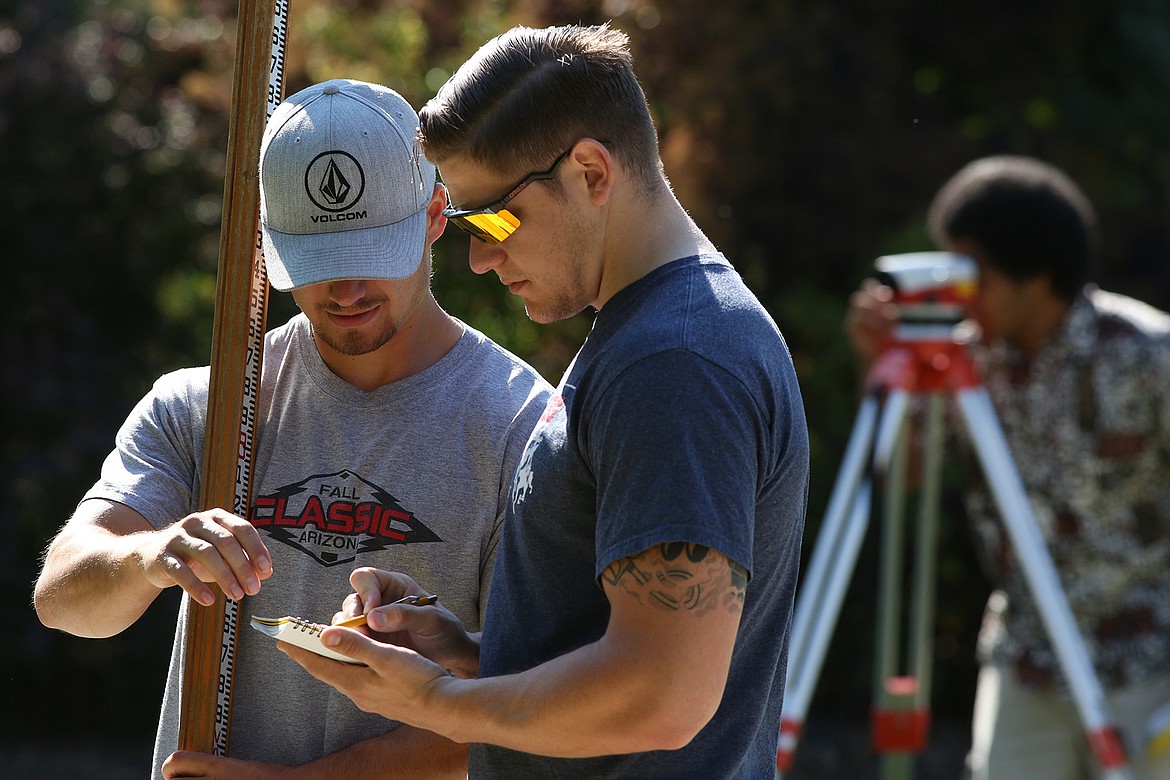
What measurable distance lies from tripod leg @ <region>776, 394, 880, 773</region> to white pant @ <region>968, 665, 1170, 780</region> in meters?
0.53

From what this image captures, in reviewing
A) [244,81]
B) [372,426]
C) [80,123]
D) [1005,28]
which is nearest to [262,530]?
[372,426]

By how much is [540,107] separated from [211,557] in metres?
0.70

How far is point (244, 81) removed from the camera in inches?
79.2

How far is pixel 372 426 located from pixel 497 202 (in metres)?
0.51

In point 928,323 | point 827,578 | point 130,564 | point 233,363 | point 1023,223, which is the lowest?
point 827,578

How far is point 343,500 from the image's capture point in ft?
6.65

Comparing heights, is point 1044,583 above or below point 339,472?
below

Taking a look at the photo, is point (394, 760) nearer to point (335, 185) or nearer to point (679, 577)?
point (679, 577)

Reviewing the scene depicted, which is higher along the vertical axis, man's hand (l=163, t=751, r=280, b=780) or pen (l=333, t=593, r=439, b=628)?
pen (l=333, t=593, r=439, b=628)

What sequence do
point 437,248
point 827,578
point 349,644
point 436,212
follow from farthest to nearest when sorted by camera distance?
point 437,248, point 827,578, point 436,212, point 349,644

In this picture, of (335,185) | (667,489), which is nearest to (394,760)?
(667,489)

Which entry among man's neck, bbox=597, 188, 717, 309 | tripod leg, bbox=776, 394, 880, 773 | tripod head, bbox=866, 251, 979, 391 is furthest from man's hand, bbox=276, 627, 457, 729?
tripod head, bbox=866, 251, 979, 391

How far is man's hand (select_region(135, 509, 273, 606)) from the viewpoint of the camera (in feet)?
5.83

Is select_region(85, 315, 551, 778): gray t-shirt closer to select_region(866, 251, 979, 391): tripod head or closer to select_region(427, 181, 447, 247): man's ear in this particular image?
select_region(427, 181, 447, 247): man's ear
